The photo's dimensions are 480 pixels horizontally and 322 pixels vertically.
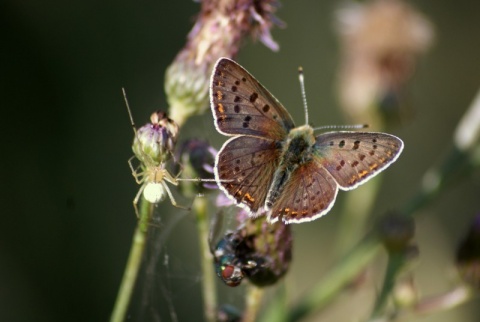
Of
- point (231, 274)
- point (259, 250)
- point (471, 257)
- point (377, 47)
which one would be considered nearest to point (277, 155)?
point (259, 250)

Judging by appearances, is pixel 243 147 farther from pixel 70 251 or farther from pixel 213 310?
pixel 70 251

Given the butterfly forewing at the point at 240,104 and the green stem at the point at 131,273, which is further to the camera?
the butterfly forewing at the point at 240,104

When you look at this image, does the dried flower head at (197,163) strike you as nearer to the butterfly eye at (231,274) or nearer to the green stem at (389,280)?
the butterfly eye at (231,274)

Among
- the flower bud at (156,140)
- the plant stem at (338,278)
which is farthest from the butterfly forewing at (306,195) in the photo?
the plant stem at (338,278)

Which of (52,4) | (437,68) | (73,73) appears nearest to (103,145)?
(73,73)

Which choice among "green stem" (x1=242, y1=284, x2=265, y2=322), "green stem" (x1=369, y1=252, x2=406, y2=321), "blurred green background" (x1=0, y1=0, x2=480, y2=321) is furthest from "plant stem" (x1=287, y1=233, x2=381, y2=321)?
"blurred green background" (x1=0, y1=0, x2=480, y2=321)

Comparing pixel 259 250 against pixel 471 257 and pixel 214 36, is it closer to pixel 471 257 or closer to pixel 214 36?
pixel 214 36

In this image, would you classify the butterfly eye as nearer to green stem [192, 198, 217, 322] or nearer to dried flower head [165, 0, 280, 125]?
green stem [192, 198, 217, 322]
